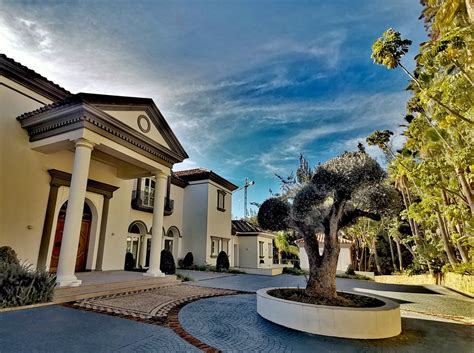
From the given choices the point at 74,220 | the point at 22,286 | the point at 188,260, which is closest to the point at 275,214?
the point at 74,220

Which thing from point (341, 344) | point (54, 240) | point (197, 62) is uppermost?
point (197, 62)

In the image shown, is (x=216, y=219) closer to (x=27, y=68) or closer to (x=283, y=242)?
(x=283, y=242)

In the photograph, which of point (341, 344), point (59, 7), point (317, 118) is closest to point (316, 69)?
point (317, 118)

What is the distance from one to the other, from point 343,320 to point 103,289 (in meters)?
6.85

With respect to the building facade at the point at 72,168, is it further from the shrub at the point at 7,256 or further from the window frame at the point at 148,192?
the shrub at the point at 7,256

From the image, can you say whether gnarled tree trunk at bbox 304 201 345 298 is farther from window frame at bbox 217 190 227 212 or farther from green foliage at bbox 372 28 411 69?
window frame at bbox 217 190 227 212

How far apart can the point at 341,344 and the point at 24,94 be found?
12.3 meters

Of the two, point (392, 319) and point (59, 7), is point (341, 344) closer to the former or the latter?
point (392, 319)

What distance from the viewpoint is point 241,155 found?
20.4m

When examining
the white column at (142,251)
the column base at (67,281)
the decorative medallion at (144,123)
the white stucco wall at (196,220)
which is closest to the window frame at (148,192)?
the white column at (142,251)

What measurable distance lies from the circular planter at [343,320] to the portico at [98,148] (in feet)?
20.6

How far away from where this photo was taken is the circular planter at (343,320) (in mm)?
4852

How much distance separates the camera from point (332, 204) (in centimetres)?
672

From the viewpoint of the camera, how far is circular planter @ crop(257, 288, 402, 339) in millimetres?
4852
